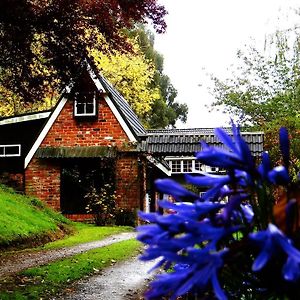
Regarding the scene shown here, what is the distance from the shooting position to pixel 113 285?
299 inches

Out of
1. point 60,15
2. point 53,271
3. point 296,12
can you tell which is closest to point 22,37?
point 60,15

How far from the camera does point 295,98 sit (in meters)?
25.2

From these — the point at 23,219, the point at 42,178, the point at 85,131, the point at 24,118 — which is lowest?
the point at 23,219

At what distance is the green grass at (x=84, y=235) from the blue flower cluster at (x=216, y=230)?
1130 centimetres

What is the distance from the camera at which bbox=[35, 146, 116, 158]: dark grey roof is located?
20.2 metres

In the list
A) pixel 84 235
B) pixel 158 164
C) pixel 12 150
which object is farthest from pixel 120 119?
pixel 84 235

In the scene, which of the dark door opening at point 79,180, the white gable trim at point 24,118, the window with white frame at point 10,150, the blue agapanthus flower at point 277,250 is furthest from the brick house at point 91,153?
the blue agapanthus flower at point 277,250

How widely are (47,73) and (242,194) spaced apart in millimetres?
8156

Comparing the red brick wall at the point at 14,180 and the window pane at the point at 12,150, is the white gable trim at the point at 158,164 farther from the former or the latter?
the window pane at the point at 12,150

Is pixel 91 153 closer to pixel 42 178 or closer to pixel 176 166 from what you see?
pixel 42 178

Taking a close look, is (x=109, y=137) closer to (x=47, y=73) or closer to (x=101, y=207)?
(x=101, y=207)

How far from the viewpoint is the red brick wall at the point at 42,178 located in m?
20.8

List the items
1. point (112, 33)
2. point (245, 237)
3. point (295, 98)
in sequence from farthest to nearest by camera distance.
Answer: point (295, 98) < point (112, 33) < point (245, 237)

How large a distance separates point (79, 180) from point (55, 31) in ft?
43.5
